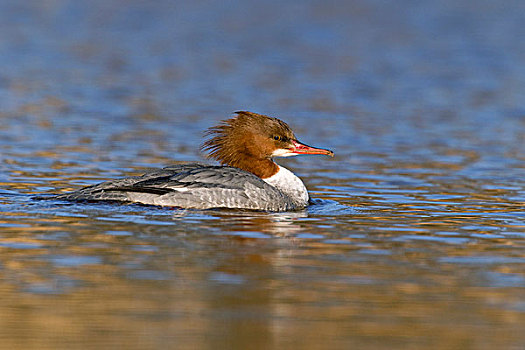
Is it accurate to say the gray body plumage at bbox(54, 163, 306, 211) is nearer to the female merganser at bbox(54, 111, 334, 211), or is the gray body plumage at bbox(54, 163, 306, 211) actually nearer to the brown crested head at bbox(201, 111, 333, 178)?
the female merganser at bbox(54, 111, 334, 211)

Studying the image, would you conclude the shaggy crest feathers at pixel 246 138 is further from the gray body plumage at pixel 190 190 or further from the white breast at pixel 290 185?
the gray body plumage at pixel 190 190

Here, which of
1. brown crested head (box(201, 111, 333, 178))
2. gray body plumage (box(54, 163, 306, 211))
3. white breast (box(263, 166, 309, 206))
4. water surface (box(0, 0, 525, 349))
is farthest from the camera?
brown crested head (box(201, 111, 333, 178))

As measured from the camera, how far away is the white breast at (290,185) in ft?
35.3

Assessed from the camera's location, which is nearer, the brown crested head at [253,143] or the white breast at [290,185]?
the white breast at [290,185]

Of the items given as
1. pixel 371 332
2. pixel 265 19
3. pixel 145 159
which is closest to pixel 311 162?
pixel 145 159

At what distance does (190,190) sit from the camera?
10.1 metres

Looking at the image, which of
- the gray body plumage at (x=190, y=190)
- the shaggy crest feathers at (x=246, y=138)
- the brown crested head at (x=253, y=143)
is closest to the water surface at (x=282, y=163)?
the gray body plumage at (x=190, y=190)

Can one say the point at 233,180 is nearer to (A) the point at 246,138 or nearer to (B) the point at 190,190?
(B) the point at 190,190

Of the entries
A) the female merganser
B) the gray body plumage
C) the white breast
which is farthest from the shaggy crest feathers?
the gray body plumage

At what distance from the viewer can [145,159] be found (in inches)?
523

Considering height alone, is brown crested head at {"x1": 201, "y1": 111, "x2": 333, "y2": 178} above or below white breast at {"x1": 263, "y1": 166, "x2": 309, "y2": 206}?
above

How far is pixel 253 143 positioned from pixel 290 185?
0.61 m

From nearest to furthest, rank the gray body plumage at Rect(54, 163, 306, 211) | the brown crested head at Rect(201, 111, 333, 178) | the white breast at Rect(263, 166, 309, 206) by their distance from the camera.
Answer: the gray body plumage at Rect(54, 163, 306, 211) < the white breast at Rect(263, 166, 309, 206) < the brown crested head at Rect(201, 111, 333, 178)

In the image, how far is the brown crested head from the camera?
1107 cm
